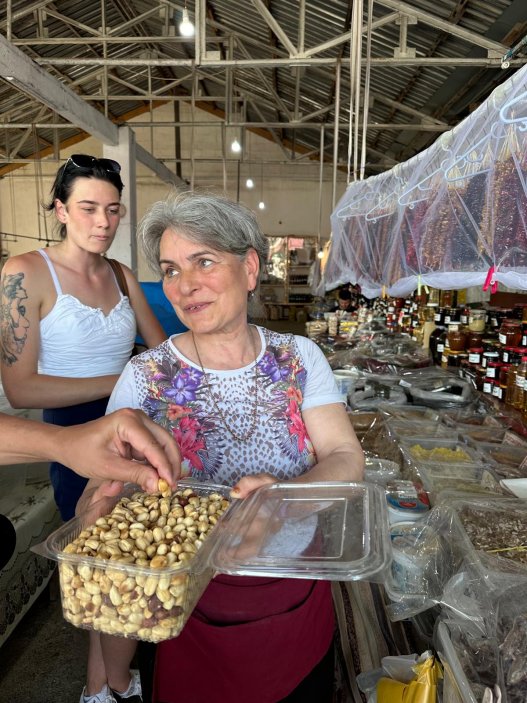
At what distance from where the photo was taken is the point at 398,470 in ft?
6.59

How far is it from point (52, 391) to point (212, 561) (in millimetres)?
1033

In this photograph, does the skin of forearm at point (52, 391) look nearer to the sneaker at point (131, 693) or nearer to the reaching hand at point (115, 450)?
the reaching hand at point (115, 450)

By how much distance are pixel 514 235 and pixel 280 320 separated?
14.0 m

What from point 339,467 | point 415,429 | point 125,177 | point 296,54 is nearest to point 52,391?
point 339,467

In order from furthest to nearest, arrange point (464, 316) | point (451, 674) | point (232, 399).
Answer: point (464, 316) → point (232, 399) → point (451, 674)

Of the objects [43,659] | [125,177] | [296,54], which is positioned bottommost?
[43,659]

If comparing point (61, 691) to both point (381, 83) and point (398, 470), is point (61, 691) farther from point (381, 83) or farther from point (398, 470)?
point (381, 83)

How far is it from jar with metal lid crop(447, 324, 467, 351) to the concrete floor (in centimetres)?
276

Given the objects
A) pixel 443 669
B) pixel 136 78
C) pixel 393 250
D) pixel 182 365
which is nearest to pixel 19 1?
pixel 136 78

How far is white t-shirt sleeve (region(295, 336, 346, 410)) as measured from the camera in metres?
1.47

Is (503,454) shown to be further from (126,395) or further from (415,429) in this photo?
(126,395)

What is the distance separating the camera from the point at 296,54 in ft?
14.2

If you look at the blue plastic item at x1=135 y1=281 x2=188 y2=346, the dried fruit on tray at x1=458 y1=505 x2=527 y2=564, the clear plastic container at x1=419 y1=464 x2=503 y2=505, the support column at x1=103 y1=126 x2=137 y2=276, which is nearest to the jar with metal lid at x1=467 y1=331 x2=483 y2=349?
the clear plastic container at x1=419 y1=464 x2=503 y2=505

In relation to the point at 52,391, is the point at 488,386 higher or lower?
lower
